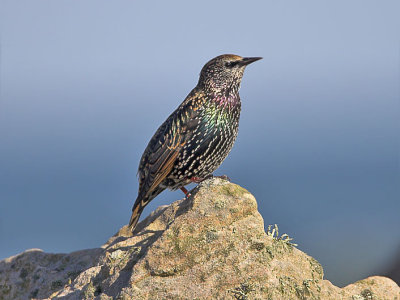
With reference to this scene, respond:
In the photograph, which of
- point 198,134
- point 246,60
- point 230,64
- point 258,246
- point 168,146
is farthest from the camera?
point 230,64

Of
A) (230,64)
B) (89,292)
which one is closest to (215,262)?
(89,292)

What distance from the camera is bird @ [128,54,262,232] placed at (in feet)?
27.2

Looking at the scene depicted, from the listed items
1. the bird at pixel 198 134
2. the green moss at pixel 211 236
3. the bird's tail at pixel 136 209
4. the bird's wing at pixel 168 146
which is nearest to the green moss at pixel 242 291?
the green moss at pixel 211 236

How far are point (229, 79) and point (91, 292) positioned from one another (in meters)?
4.05

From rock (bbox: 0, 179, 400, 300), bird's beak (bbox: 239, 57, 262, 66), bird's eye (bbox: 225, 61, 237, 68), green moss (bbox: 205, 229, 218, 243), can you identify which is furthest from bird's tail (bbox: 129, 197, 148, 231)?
bird's beak (bbox: 239, 57, 262, 66)

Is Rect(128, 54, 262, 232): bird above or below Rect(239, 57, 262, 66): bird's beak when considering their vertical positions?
below

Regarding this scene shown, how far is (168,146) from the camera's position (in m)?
8.47

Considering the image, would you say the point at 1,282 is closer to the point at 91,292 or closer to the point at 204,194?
the point at 91,292

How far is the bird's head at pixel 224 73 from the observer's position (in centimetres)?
859

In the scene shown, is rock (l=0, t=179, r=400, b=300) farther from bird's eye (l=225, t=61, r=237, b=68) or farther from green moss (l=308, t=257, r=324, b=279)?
bird's eye (l=225, t=61, r=237, b=68)

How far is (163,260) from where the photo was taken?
252 inches

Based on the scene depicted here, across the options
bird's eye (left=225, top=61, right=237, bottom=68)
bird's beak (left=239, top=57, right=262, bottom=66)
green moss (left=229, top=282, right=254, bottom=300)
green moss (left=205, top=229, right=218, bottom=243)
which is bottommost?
green moss (left=229, top=282, right=254, bottom=300)

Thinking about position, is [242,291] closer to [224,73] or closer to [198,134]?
[198,134]

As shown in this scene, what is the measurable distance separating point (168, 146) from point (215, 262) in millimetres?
2689
